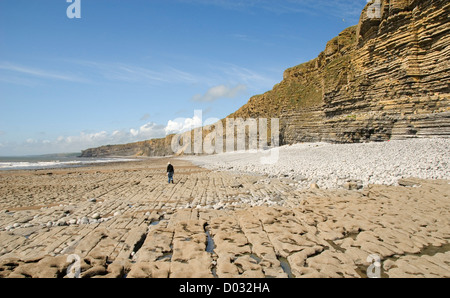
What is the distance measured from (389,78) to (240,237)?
24247mm

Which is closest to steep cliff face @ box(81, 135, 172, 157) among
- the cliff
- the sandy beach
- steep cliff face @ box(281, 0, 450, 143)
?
the cliff

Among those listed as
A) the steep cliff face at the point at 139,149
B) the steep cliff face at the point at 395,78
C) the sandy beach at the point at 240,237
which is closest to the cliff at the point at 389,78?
the steep cliff face at the point at 395,78

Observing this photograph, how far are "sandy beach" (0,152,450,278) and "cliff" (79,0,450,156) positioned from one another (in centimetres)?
1259

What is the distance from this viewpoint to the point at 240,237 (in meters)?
5.84

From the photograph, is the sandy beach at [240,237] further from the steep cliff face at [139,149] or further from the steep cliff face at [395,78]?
the steep cliff face at [139,149]

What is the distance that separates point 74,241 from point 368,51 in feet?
95.4

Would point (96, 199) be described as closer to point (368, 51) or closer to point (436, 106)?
point (436, 106)

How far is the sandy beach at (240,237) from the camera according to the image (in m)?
4.37

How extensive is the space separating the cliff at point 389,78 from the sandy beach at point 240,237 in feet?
41.3

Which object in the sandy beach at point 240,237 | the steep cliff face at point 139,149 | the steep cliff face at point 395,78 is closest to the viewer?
the sandy beach at point 240,237

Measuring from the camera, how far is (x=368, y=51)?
81.6 feet

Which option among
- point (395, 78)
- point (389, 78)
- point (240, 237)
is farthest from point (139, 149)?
point (240, 237)

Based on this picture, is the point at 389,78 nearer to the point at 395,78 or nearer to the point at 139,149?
the point at 395,78
